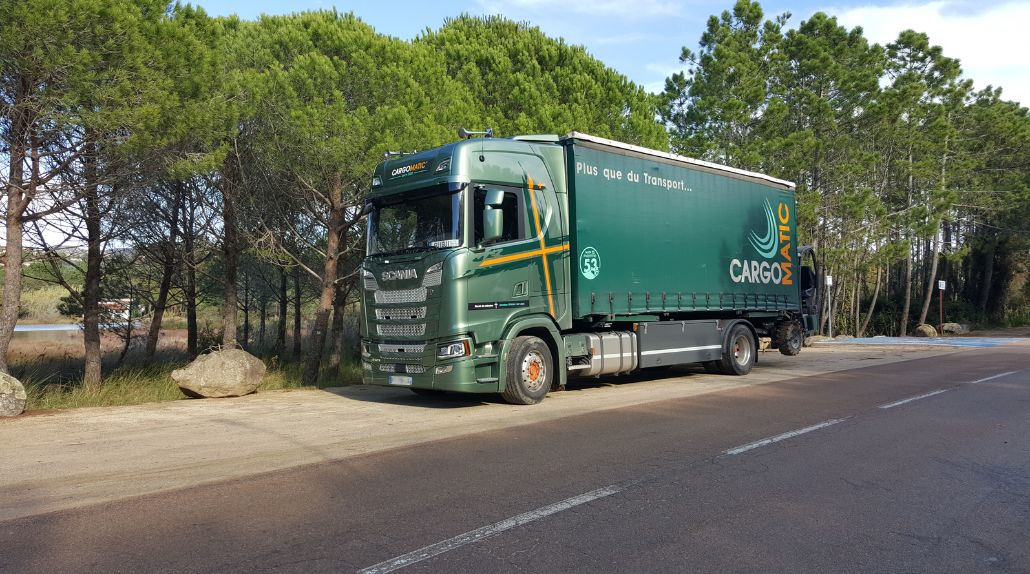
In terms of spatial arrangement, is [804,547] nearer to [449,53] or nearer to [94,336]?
[94,336]

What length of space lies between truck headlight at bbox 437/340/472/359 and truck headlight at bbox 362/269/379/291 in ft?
5.15

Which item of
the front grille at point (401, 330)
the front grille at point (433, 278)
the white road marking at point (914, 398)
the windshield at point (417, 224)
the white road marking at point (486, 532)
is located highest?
the windshield at point (417, 224)

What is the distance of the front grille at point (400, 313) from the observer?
991 centimetres

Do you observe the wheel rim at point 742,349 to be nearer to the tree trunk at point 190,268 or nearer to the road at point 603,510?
the road at point 603,510

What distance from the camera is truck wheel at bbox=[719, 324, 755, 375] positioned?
14562mm

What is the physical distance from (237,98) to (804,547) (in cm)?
1328

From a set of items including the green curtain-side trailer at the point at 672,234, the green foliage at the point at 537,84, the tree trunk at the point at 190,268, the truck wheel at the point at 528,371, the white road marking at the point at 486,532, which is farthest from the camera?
the green foliage at the point at 537,84

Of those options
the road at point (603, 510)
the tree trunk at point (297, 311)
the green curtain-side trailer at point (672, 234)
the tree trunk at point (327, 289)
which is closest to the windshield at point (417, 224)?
the green curtain-side trailer at point (672, 234)

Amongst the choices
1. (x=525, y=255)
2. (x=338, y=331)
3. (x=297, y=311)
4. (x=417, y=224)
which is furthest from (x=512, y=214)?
(x=297, y=311)

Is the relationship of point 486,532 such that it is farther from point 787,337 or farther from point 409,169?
point 787,337

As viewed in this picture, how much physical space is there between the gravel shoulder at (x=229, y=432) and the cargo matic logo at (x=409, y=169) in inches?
137

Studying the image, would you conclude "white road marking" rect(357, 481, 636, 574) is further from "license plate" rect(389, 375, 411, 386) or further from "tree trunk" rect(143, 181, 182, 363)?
"tree trunk" rect(143, 181, 182, 363)

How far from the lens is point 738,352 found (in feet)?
49.8

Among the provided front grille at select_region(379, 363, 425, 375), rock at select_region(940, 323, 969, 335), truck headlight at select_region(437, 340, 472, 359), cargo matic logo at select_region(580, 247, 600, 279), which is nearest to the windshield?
truck headlight at select_region(437, 340, 472, 359)
